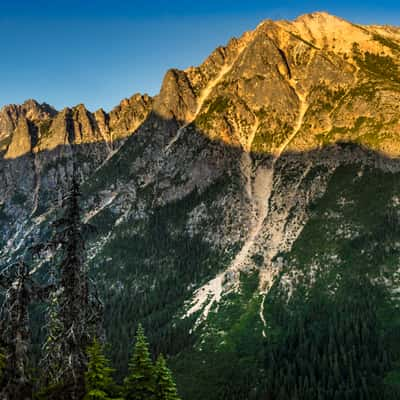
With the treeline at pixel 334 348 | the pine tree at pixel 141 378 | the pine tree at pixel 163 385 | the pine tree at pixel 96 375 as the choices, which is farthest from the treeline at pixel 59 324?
the treeline at pixel 334 348

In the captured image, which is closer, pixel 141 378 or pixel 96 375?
pixel 96 375

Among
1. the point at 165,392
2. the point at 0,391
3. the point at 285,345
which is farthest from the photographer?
the point at 285,345

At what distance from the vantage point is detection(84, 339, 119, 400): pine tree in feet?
73.6

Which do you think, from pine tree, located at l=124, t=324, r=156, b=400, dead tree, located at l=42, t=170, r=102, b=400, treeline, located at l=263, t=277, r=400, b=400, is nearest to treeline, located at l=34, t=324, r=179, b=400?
pine tree, located at l=124, t=324, r=156, b=400

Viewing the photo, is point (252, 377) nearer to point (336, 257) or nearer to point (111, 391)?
point (336, 257)

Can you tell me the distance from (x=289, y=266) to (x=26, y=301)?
597ft

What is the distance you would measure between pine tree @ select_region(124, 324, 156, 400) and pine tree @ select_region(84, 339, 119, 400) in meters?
3.19

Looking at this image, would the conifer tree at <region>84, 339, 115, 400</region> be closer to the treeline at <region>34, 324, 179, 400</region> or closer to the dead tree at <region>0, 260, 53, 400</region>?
the treeline at <region>34, 324, 179, 400</region>

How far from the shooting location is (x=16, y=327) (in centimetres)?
1973

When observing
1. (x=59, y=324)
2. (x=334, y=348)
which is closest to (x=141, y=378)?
(x=59, y=324)

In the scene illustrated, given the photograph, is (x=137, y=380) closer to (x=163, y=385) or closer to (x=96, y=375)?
(x=163, y=385)

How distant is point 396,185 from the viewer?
199 m

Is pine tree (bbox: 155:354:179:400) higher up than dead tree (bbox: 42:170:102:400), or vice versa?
dead tree (bbox: 42:170:102:400)

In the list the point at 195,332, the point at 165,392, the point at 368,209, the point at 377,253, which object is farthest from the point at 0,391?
the point at 368,209
